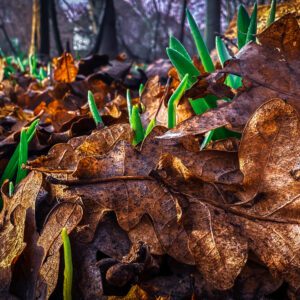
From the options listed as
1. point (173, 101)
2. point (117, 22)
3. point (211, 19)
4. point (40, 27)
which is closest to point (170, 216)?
point (173, 101)

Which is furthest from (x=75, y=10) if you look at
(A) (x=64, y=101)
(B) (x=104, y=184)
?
(B) (x=104, y=184)

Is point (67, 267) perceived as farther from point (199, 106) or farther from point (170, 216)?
point (199, 106)

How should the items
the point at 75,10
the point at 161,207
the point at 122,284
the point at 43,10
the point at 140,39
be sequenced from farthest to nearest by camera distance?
the point at 140,39 → the point at 75,10 → the point at 43,10 → the point at 161,207 → the point at 122,284

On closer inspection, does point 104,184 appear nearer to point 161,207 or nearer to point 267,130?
point 161,207

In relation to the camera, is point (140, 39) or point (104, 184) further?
point (140, 39)

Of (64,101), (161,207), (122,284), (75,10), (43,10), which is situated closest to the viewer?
(122,284)

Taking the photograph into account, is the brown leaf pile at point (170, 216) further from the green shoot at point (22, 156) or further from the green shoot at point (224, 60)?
the green shoot at point (224, 60)

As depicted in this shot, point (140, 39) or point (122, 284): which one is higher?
point (122, 284)
